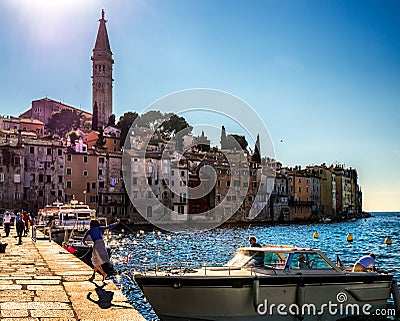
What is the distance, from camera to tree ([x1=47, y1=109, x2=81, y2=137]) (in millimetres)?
108062

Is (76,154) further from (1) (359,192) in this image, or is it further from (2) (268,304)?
(1) (359,192)

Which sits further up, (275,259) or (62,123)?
(62,123)

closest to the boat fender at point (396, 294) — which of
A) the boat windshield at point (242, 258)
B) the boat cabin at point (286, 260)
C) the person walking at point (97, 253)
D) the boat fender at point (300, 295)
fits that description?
the boat cabin at point (286, 260)

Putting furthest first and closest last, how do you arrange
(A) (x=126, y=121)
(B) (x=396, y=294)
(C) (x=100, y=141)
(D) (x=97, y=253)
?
(A) (x=126, y=121), (C) (x=100, y=141), (B) (x=396, y=294), (D) (x=97, y=253)

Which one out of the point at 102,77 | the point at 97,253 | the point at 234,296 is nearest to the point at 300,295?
the point at 234,296

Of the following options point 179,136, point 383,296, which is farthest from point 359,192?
point 383,296

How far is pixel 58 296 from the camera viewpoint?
9867 millimetres

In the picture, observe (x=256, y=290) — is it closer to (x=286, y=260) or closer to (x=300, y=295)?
(x=300, y=295)

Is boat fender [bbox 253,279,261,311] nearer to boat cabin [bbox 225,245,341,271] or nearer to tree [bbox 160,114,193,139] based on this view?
boat cabin [bbox 225,245,341,271]

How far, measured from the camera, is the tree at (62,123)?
10806 centimetres

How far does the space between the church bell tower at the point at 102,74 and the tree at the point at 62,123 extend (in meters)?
18.0

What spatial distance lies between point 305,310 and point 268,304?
100cm

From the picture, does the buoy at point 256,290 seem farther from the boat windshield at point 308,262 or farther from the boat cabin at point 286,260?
the boat windshield at point 308,262

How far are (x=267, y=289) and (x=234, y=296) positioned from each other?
757mm
